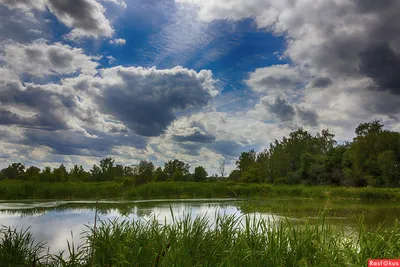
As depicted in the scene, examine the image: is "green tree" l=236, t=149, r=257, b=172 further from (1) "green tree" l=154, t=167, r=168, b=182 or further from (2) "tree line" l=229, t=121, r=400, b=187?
(1) "green tree" l=154, t=167, r=168, b=182

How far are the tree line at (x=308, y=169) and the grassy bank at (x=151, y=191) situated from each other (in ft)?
Result: 14.9

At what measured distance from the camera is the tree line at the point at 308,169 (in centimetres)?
3584

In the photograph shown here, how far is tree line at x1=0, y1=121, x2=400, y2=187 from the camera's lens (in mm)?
35844

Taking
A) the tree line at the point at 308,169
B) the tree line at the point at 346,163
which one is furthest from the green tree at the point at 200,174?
the tree line at the point at 346,163

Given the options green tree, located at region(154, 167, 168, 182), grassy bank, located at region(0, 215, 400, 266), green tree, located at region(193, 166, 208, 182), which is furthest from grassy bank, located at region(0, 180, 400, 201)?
grassy bank, located at region(0, 215, 400, 266)

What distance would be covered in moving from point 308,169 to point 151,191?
1047 inches

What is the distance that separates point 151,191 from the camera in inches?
1156

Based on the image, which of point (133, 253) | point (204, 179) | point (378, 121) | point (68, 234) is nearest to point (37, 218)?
point (68, 234)

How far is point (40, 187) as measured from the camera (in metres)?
25.2

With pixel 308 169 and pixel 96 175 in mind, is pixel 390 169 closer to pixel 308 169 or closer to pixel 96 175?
pixel 308 169

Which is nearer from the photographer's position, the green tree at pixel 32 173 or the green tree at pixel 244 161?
the green tree at pixel 32 173

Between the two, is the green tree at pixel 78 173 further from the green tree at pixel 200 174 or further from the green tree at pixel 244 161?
the green tree at pixel 244 161

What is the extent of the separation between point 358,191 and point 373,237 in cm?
2801

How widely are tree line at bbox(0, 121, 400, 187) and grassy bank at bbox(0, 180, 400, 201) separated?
179 inches
